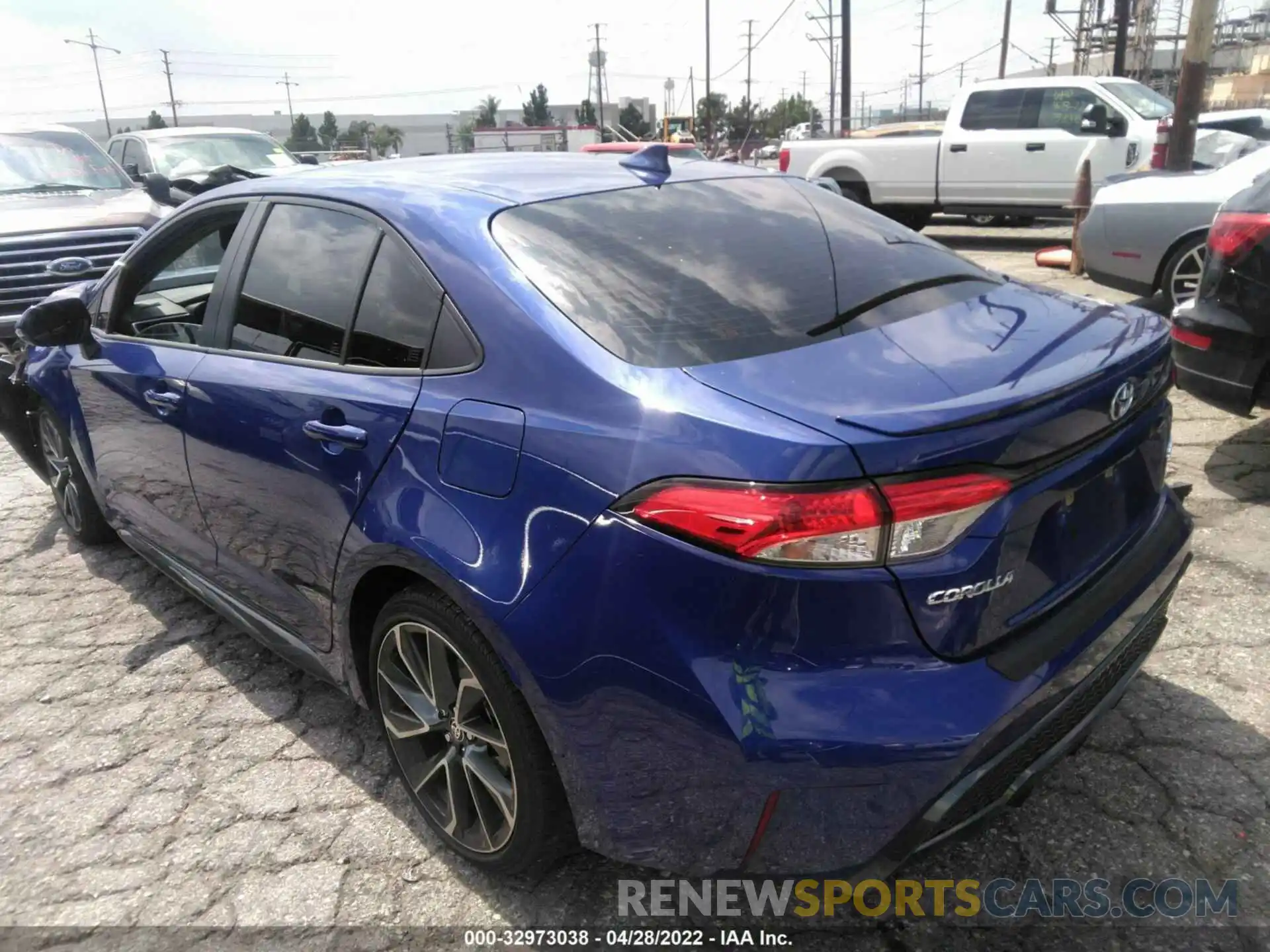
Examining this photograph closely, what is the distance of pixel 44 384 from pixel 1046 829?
13.4 ft

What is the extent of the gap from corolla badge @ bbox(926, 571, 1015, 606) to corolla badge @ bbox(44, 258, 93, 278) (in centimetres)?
776

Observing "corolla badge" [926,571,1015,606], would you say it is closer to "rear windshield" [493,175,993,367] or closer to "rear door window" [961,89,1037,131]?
"rear windshield" [493,175,993,367]

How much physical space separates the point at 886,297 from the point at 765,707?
1.12 meters

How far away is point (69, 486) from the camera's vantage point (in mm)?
4379

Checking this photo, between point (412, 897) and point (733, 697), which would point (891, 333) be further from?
point (412, 897)

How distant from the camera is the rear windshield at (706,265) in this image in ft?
6.68

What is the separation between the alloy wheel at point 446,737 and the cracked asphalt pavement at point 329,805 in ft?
0.55

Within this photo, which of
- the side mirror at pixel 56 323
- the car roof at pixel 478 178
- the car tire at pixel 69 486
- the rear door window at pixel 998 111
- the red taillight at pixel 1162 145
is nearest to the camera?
the car roof at pixel 478 178

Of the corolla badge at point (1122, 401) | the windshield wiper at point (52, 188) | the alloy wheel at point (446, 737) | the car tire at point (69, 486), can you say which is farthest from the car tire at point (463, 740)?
the windshield wiper at point (52, 188)

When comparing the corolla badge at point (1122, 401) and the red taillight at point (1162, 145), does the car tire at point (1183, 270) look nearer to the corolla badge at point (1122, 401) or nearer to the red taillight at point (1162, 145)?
the red taillight at point (1162, 145)

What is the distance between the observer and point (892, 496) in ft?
5.43

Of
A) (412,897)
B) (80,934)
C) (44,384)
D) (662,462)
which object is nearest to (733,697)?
(662,462)

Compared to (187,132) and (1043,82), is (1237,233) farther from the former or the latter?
(187,132)

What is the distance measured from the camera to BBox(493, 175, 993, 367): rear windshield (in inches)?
80.2
